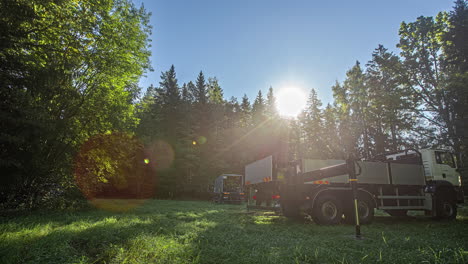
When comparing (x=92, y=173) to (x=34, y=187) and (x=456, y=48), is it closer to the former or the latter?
(x=34, y=187)

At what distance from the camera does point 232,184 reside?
26.8 metres

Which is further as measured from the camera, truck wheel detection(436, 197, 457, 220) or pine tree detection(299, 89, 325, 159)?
pine tree detection(299, 89, 325, 159)

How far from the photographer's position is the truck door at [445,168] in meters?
10.7

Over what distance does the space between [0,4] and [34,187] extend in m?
8.12

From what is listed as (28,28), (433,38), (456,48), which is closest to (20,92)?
(28,28)

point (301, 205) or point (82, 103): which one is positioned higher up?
point (82, 103)

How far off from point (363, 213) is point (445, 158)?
20.6 feet

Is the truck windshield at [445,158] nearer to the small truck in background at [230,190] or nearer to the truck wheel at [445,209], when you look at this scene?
the truck wheel at [445,209]

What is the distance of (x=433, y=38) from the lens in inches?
838

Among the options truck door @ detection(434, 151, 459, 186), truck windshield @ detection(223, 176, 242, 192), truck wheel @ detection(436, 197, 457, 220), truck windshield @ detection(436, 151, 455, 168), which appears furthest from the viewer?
truck windshield @ detection(223, 176, 242, 192)

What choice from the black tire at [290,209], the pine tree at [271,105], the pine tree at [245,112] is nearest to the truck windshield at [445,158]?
the black tire at [290,209]

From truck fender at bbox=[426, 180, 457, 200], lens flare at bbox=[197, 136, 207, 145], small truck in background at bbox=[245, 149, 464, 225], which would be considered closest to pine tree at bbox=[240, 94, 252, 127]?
lens flare at bbox=[197, 136, 207, 145]

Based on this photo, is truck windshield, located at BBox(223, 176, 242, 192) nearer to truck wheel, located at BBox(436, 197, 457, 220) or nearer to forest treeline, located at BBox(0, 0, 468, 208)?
forest treeline, located at BBox(0, 0, 468, 208)

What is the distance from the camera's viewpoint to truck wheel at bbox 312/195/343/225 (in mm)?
7965
